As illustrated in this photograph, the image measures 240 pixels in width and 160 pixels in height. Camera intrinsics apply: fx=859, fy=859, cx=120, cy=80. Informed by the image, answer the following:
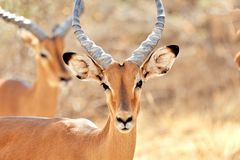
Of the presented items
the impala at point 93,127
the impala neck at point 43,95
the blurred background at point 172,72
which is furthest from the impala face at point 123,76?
the impala neck at point 43,95

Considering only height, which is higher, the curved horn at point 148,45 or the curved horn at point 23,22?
the curved horn at point 23,22

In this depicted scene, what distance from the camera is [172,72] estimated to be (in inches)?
726

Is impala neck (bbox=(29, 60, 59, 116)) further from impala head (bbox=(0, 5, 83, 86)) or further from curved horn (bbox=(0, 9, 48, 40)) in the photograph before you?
curved horn (bbox=(0, 9, 48, 40))

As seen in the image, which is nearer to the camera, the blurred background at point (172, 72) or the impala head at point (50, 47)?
the impala head at point (50, 47)

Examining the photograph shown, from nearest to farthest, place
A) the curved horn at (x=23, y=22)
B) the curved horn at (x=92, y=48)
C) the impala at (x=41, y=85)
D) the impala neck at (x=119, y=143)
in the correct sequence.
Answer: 1. the impala neck at (x=119, y=143)
2. the curved horn at (x=92, y=48)
3. the curved horn at (x=23, y=22)
4. the impala at (x=41, y=85)

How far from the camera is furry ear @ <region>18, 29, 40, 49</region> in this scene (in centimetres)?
1351

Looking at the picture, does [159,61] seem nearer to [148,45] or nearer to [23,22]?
[148,45]

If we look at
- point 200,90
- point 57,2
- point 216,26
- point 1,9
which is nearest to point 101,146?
point 1,9

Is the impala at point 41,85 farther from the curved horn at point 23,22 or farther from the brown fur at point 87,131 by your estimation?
the brown fur at point 87,131

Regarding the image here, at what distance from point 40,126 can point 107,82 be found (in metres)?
1.03

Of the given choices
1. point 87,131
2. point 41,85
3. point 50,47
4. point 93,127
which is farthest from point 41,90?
point 87,131

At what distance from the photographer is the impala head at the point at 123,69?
7118mm

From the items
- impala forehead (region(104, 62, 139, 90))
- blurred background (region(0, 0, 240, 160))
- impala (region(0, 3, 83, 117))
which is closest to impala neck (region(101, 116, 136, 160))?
impala forehead (region(104, 62, 139, 90))

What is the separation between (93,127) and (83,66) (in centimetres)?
64
